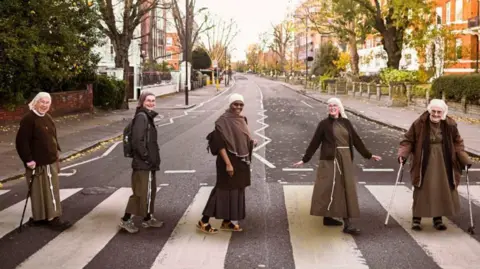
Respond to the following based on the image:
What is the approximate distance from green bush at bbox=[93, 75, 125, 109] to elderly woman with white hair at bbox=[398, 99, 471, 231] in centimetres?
2389

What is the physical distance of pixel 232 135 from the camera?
6.92m

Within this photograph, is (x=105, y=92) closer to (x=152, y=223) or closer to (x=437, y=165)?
(x=152, y=223)

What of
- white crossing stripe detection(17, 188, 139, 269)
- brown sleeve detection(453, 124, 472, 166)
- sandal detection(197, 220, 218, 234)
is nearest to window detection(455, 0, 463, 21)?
brown sleeve detection(453, 124, 472, 166)

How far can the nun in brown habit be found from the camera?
22.6 ft

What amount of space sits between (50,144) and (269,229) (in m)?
2.97

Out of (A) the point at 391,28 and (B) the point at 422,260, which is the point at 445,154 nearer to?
(B) the point at 422,260

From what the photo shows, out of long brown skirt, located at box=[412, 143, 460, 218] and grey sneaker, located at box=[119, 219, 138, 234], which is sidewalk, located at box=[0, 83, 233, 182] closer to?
grey sneaker, located at box=[119, 219, 138, 234]

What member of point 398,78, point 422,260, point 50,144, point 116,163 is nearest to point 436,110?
point 422,260

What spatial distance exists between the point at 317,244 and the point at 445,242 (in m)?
1.47

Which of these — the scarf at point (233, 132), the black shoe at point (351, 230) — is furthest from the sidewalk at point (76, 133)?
the black shoe at point (351, 230)

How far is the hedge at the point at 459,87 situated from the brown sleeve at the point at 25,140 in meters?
21.6

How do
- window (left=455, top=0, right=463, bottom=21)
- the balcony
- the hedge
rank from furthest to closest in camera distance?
1. window (left=455, top=0, right=463, bottom=21)
2. the balcony
3. the hedge

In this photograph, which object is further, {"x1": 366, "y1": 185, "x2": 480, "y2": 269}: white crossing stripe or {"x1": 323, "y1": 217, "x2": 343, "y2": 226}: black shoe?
{"x1": 323, "y1": 217, "x2": 343, "y2": 226}: black shoe

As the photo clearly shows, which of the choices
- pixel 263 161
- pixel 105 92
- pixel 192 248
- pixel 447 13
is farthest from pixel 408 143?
pixel 447 13
